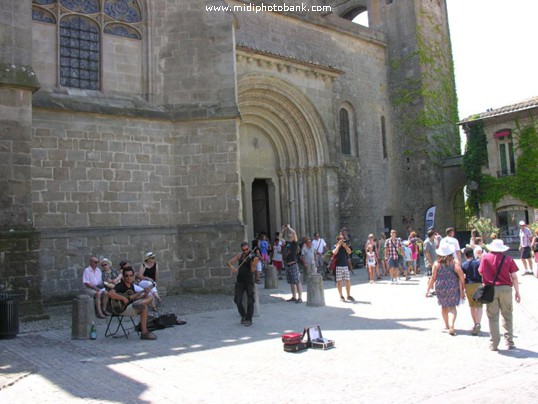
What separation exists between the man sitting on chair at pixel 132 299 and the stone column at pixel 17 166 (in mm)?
2293

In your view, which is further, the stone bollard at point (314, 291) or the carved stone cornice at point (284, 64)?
the carved stone cornice at point (284, 64)

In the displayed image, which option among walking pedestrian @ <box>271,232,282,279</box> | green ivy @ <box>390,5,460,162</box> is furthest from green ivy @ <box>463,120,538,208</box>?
walking pedestrian @ <box>271,232,282,279</box>

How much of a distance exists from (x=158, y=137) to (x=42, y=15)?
12.9 ft

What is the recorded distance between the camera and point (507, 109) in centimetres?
2336

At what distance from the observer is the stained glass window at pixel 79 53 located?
1270 cm

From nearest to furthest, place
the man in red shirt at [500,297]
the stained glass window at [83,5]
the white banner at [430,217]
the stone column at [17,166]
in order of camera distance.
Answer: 1. the man in red shirt at [500,297]
2. the stone column at [17,166]
3. the stained glass window at [83,5]
4. the white banner at [430,217]

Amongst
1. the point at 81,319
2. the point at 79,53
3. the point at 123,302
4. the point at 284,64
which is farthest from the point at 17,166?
the point at 284,64

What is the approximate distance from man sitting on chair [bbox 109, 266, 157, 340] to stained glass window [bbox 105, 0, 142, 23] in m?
7.74

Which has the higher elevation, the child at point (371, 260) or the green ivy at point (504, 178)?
the green ivy at point (504, 178)

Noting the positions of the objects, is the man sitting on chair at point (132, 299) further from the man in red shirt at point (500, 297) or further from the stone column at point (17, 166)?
the man in red shirt at point (500, 297)

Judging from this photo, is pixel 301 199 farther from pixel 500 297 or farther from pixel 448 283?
pixel 500 297

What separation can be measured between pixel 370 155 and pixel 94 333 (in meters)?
18.1

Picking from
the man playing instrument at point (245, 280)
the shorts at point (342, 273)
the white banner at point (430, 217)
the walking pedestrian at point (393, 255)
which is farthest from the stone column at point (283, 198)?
the man playing instrument at point (245, 280)

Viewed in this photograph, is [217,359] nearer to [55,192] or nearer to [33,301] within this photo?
[33,301]
